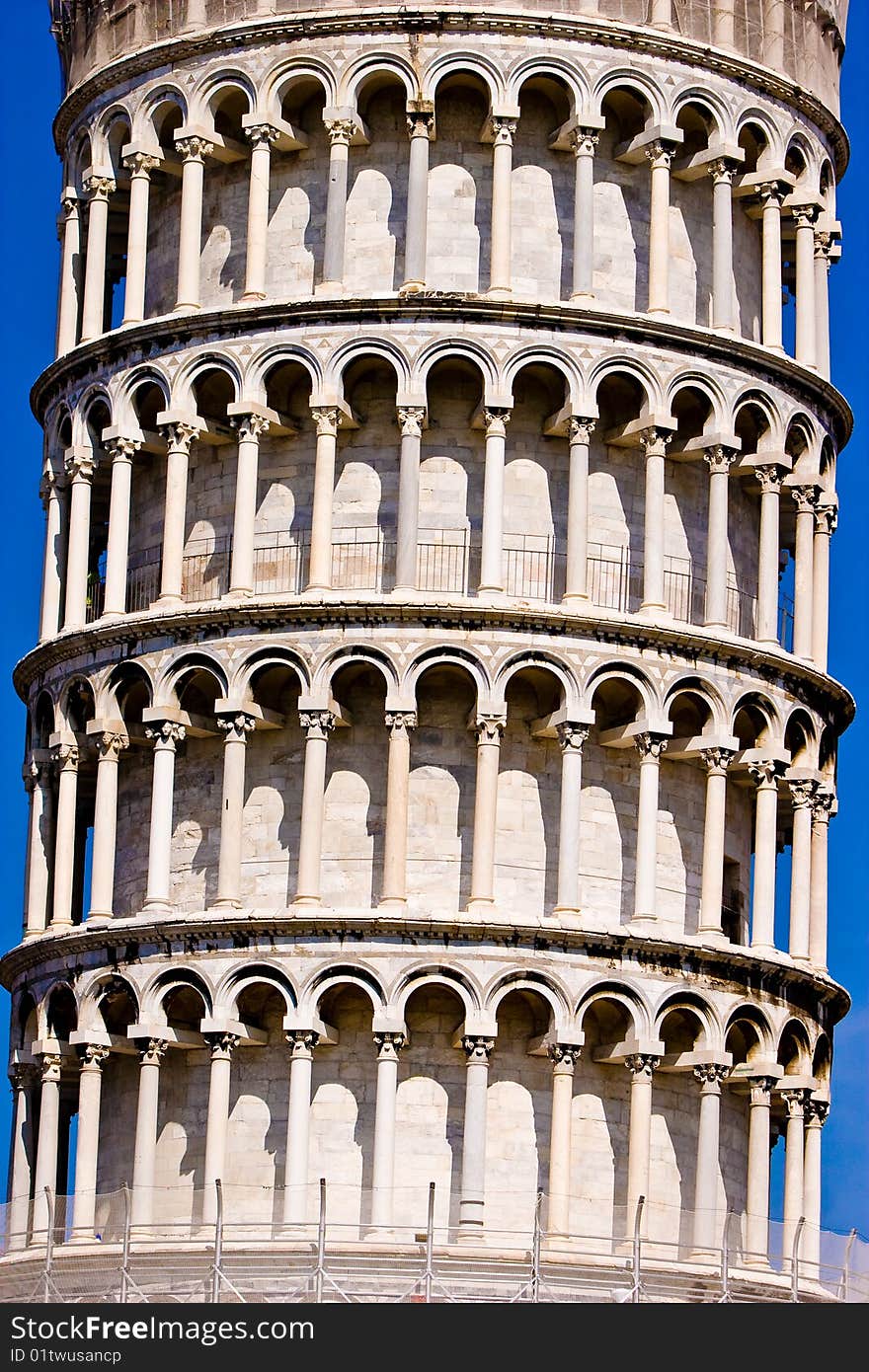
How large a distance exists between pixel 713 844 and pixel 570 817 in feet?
6.92

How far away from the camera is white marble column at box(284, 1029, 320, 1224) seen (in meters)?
55.0

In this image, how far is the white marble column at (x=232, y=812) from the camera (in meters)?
56.5

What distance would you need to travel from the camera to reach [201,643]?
5741 cm

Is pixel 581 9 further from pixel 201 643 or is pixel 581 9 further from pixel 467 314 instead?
pixel 201 643

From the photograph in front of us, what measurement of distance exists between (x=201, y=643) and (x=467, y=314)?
535cm

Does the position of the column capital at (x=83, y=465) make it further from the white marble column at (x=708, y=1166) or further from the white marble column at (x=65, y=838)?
the white marble column at (x=708, y=1166)

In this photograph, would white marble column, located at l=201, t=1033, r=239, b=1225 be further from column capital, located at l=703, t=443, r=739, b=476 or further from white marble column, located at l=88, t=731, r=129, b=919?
column capital, located at l=703, t=443, r=739, b=476

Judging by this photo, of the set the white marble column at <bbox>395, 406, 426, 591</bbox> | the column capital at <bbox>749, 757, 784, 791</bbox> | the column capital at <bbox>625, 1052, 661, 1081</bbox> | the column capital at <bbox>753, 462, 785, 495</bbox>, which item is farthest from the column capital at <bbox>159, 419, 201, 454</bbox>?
the column capital at <bbox>625, 1052, 661, 1081</bbox>

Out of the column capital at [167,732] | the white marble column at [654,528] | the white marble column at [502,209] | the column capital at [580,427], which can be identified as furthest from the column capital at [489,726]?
the white marble column at [502,209]

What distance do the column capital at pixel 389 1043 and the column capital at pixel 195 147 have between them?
1214 cm
